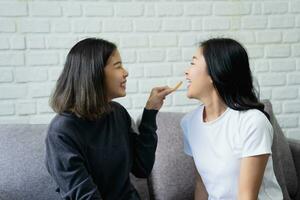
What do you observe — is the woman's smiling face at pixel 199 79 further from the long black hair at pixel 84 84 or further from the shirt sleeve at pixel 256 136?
the long black hair at pixel 84 84

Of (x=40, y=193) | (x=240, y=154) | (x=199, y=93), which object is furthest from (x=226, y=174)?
(x=40, y=193)

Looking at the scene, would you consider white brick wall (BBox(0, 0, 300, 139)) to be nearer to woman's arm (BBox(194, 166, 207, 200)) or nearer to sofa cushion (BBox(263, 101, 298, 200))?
sofa cushion (BBox(263, 101, 298, 200))

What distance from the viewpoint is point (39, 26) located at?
5.51ft

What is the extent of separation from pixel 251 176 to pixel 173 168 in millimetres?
459

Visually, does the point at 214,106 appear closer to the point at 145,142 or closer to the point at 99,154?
the point at 145,142

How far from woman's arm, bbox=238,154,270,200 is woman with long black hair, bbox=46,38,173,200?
1.19 ft

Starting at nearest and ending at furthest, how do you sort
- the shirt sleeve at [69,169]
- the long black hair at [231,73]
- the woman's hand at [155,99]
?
the shirt sleeve at [69,169] < the long black hair at [231,73] < the woman's hand at [155,99]

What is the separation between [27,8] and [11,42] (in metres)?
0.17

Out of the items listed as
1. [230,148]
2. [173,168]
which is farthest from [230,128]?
[173,168]

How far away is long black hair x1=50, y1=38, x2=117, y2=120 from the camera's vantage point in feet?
3.57

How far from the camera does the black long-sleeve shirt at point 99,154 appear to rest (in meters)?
1.02

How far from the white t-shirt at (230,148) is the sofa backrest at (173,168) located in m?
0.23

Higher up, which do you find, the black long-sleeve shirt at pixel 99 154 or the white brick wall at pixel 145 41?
the white brick wall at pixel 145 41

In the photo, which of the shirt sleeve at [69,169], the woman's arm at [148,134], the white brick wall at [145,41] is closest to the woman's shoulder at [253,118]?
the woman's arm at [148,134]
